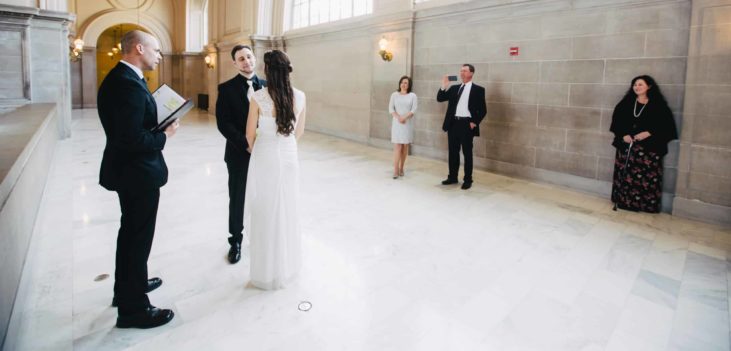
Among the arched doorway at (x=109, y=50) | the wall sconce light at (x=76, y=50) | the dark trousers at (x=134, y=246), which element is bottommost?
the dark trousers at (x=134, y=246)

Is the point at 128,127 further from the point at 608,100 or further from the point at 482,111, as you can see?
the point at 608,100

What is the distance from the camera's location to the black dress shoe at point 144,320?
2.70m

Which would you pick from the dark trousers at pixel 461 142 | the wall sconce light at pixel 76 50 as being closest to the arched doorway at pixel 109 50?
the wall sconce light at pixel 76 50

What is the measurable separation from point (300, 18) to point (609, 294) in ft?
42.2

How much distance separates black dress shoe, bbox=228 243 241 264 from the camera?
374 cm

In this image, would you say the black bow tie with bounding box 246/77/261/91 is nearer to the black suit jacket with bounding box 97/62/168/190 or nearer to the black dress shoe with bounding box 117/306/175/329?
the black suit jacket with bounding box 97/62/168/190

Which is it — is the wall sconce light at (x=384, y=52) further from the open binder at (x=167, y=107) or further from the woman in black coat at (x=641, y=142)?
the open binder at (x=167, y=107)

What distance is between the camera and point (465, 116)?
6.77m

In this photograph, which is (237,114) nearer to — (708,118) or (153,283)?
(153,283)

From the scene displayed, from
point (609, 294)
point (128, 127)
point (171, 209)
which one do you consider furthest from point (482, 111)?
point (128, 127)

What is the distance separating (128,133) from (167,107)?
1.27 feet

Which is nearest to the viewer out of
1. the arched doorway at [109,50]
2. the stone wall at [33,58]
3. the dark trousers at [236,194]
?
the dark trousers at [236,194]

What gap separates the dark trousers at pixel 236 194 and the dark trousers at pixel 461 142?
3.91 m

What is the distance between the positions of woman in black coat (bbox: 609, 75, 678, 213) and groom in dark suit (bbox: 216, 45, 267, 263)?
15.3ft
